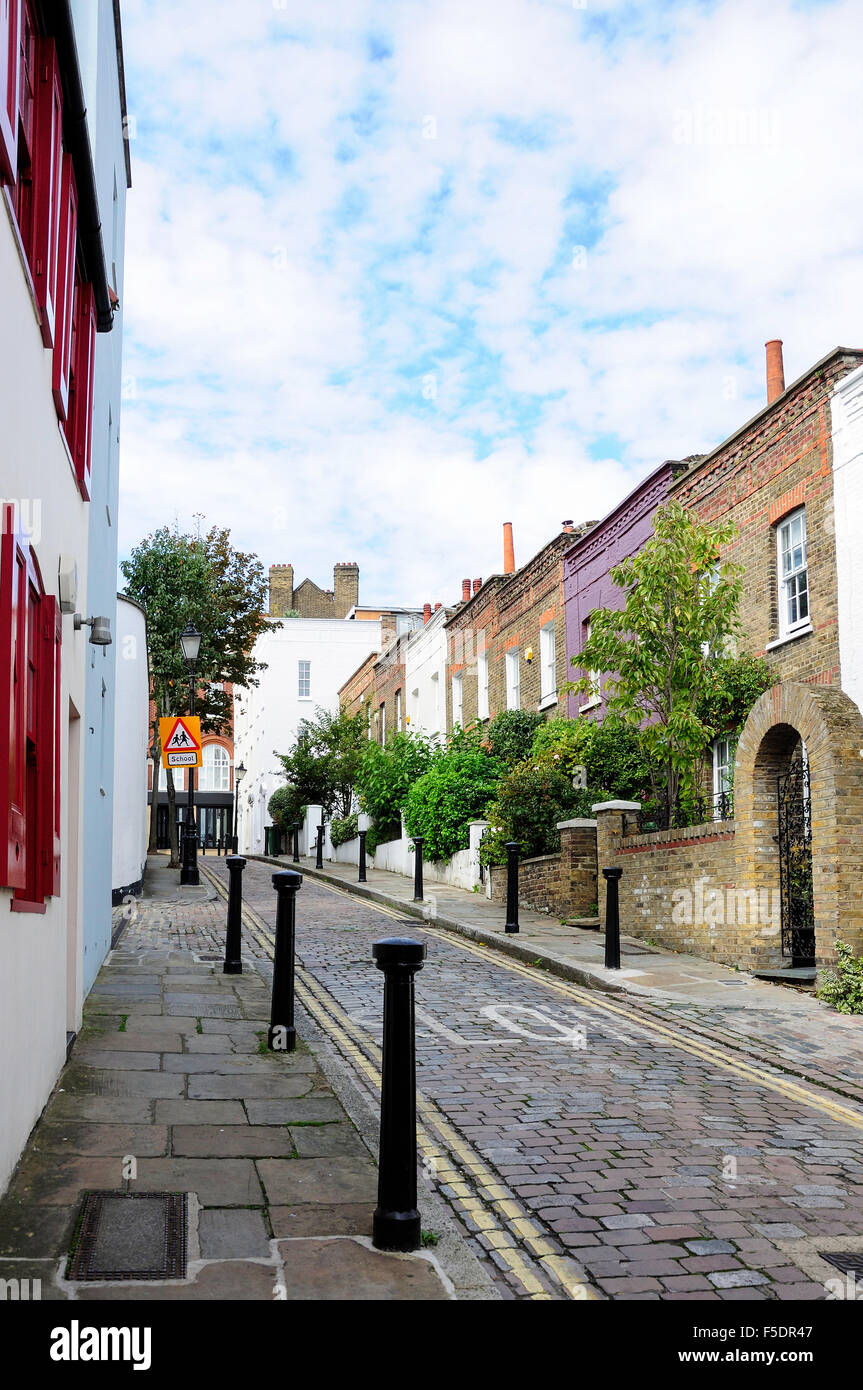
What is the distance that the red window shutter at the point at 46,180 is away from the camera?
206 inches

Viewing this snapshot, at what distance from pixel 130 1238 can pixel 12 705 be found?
6.46 ft

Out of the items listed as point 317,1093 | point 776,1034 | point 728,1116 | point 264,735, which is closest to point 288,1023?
point 317,1093

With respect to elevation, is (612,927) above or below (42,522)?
below

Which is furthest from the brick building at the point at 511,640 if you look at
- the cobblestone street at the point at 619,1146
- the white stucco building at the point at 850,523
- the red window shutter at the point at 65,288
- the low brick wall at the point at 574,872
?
the red window shutter at the point at 65,288

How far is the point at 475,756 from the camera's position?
2225cm

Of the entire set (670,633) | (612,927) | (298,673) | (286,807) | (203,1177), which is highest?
(298,673)

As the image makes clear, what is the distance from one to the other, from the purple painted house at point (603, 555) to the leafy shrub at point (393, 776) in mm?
5865

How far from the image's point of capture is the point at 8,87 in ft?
13.8

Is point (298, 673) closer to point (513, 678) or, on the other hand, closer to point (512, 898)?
point (513, 678)

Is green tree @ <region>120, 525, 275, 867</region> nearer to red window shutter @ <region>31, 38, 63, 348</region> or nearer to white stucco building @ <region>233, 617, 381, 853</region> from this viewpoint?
white stucco building @ <region>233, 617, 381, 853</region>

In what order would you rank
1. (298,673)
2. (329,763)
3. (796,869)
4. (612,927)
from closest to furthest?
(612,927) → (796,869) → (329,763) → (298,673)

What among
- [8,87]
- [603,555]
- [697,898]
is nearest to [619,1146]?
[8,87]

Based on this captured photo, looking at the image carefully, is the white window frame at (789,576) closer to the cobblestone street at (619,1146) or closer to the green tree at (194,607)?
the cobblestone street at (619,1146)
